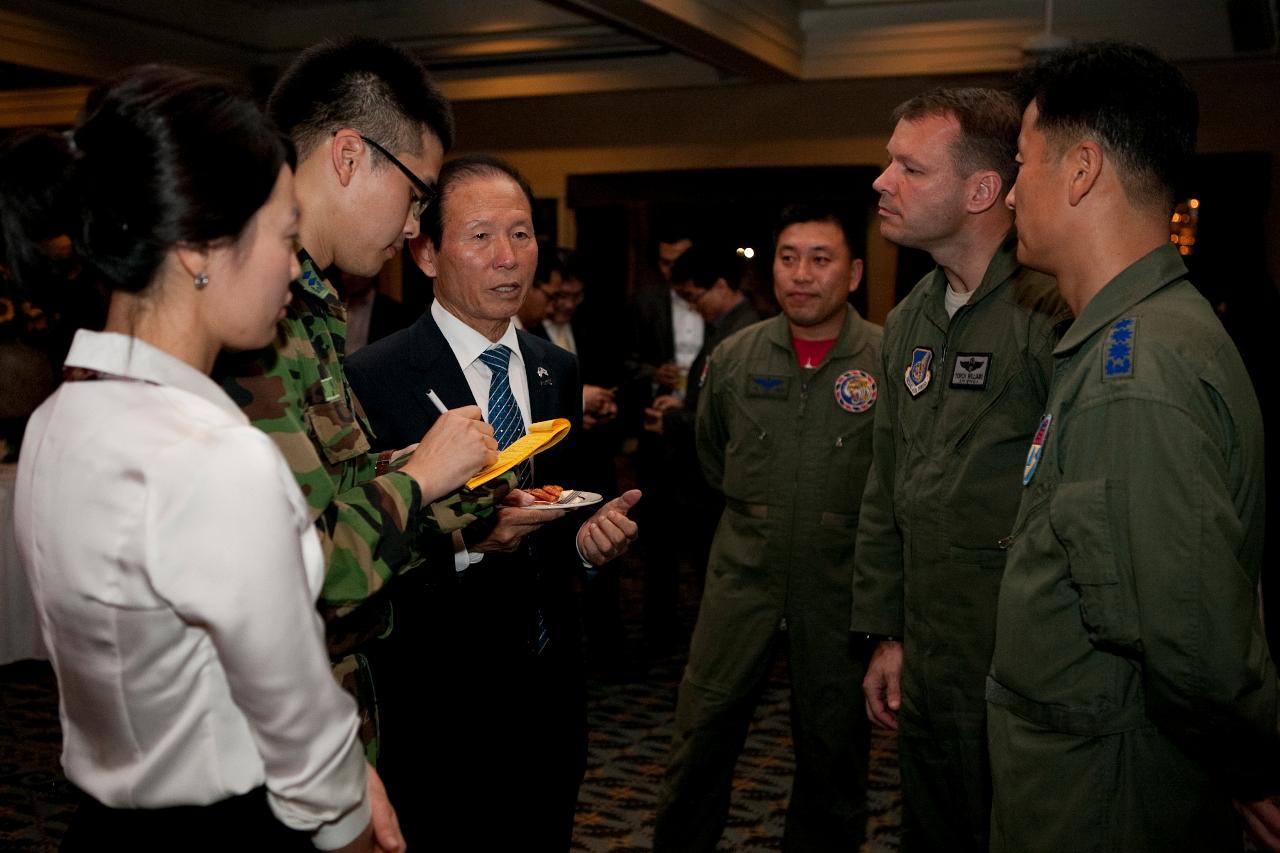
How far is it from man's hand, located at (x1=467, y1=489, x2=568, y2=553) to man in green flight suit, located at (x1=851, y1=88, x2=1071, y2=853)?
82cm

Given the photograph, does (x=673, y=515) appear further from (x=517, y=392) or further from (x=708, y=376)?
(x=517, y=392)

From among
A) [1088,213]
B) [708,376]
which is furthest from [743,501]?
[1088,213]

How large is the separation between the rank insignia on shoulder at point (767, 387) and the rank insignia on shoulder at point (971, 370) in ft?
2.96

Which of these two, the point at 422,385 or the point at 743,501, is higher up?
the point at 422,385

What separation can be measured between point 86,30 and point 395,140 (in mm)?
7134

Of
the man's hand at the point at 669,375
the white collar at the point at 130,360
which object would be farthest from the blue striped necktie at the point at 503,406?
the man's hand at the point at 669,375

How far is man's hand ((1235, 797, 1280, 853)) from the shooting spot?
1564 mm

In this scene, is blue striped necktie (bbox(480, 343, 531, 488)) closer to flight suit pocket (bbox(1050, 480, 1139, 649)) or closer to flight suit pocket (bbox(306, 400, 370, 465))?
flight suit pocket (bbox(306, 400, 370, 465))

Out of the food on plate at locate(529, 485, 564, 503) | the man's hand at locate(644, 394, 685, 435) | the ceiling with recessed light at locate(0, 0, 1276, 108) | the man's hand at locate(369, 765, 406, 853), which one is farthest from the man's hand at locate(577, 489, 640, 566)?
the ceiling with recessed light at locate(0, 0, 1276, 108)

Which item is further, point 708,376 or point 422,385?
point 708,376

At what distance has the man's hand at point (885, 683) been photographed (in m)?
2.55

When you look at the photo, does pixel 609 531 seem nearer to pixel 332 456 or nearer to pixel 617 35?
pixel 332 456

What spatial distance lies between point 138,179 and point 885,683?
1935 mm

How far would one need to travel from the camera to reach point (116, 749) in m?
1.20
